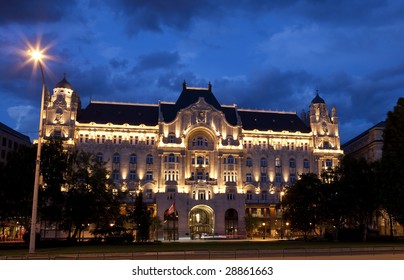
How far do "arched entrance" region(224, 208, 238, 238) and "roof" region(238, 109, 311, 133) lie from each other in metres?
25.5

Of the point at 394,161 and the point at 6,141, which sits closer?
the point at 394,161

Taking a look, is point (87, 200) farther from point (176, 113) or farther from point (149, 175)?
point (176, 113)

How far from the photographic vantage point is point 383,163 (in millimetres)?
57781

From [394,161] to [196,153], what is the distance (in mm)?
69911

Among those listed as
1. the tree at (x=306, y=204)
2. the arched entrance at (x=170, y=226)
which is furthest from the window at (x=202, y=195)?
the tree at (x=306, y=204)

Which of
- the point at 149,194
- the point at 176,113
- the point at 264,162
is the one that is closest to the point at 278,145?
the point at 264,162

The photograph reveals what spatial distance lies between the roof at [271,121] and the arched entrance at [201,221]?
Answer: 27034 millimetres

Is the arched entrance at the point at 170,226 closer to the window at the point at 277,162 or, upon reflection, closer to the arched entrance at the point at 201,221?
the arched entrance at the point at 201,221

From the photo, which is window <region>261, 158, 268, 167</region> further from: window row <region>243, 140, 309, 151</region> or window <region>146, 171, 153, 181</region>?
window <region>146, 171, 153, 181</region>

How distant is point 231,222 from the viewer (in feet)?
378

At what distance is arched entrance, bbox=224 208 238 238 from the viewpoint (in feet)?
375

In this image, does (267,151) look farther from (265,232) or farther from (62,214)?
(62,214)

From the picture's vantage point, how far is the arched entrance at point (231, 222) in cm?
11438
